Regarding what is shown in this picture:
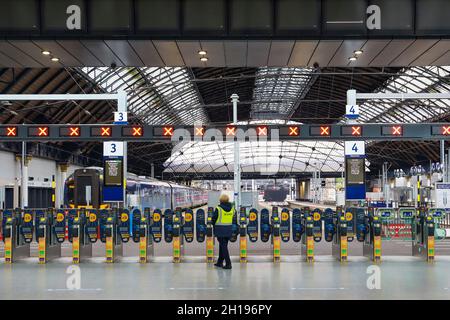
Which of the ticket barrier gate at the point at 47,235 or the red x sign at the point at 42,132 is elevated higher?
the red x sign at the point at 42,132

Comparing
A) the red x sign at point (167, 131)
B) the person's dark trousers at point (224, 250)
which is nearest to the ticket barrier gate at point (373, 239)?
the person's dark trousers at point (224, 250)

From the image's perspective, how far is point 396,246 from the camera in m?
17.8

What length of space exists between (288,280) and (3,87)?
20172 millimetres

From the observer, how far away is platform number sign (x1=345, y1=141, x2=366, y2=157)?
48.8 feet

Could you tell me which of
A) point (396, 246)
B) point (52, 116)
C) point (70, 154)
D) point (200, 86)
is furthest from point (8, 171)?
point (396, 246)

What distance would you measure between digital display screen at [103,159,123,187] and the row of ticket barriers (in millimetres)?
929

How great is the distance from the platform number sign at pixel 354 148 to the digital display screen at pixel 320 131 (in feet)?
5.89

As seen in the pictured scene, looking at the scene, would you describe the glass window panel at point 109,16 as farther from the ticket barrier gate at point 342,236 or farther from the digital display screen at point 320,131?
the ticket barrier gate at point 342,236

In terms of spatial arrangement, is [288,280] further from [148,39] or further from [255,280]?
[148,39]

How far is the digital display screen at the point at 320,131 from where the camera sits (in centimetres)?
1328

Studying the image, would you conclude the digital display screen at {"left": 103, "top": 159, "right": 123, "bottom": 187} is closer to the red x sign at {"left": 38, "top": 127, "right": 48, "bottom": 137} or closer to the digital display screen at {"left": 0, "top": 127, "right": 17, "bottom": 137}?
the red x sign at {"left": 38, "top": 127, "right": 48, "bottom": 137}

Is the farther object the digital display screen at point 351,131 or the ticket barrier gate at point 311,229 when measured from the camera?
the digital display screen at point 351,131

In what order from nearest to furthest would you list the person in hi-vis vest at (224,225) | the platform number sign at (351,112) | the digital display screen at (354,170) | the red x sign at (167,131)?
the person in hi-vis vest at (224,225), the red x sign at (167,131), the digital display screen at (354,170), the platform number sign at (351,112)

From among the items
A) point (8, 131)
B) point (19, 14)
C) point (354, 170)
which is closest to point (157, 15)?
point (19, 14)
